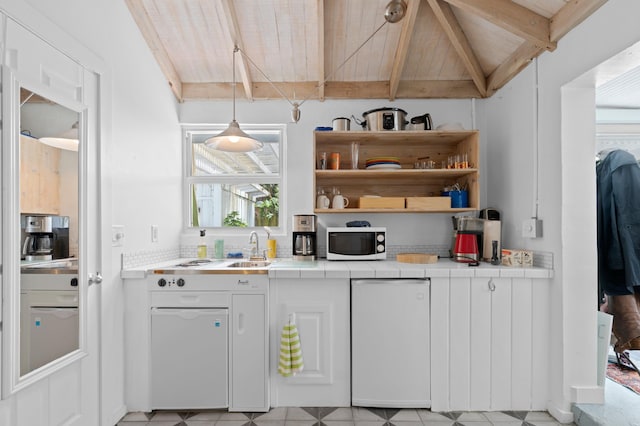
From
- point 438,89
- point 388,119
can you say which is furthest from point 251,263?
point 438,89

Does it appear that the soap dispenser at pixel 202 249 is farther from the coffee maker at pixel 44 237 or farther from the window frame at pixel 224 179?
the coffee maker at pixel 44 237

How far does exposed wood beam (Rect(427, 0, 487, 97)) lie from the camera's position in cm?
226

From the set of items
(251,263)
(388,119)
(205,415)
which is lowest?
(205,415)

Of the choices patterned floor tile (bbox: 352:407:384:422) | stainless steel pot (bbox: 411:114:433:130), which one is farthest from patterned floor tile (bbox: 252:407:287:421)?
stainless steel pot (bbox: 411:114:433:130)

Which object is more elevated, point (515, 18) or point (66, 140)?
point (515, 18)

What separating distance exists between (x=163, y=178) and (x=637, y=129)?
423 cm

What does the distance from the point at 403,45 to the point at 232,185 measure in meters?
1.83

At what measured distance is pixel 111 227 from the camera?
1.99 m

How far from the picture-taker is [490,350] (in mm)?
2084

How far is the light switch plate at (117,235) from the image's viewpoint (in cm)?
202

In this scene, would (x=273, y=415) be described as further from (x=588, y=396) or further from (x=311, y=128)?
(x=311, y=128)

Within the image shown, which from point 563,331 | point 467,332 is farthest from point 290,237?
point 563,331

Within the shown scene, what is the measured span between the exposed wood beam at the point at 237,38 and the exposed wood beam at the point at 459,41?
4.37ft

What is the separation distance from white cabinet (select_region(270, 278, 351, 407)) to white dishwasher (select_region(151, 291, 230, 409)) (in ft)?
1.08
